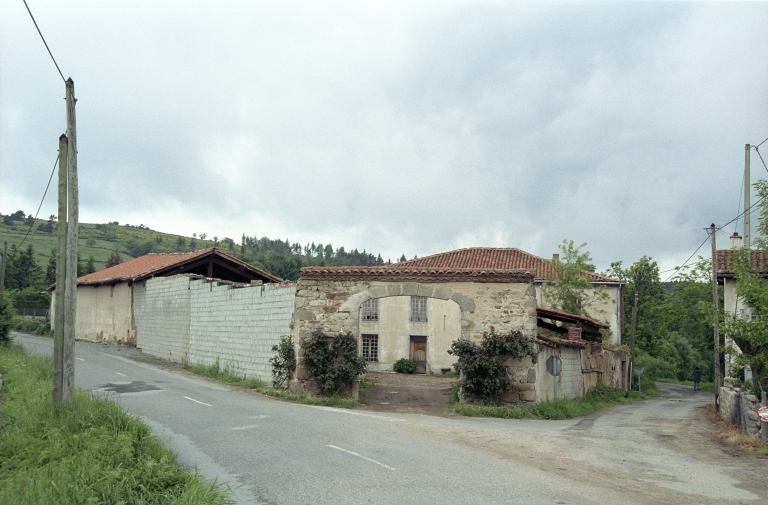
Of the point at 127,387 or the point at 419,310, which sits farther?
the point at 419,310

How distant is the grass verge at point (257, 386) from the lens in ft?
55.7

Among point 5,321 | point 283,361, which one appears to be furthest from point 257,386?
point 5,321

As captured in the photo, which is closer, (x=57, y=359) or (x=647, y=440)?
(x=57, y=359)

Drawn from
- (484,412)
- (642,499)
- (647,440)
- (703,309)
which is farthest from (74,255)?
(703,309)

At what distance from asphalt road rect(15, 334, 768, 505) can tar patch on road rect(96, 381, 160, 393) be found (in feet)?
0.15

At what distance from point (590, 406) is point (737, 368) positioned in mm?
6439

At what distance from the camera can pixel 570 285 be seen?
1432 inches

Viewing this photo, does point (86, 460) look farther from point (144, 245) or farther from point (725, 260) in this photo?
point (144, 245)

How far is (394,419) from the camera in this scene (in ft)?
48.2

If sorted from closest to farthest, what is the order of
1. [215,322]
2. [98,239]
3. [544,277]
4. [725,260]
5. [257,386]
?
1. [257,386]
2. [215,322]
3. [725,260]
4. [544,277]
5. [98,239]

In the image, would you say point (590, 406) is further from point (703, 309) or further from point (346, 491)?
point (346, 491)

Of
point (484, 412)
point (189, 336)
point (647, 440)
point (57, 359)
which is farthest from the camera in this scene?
point (189, 336)

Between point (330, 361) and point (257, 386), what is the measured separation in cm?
306

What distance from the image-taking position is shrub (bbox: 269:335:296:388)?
59.4 ft
